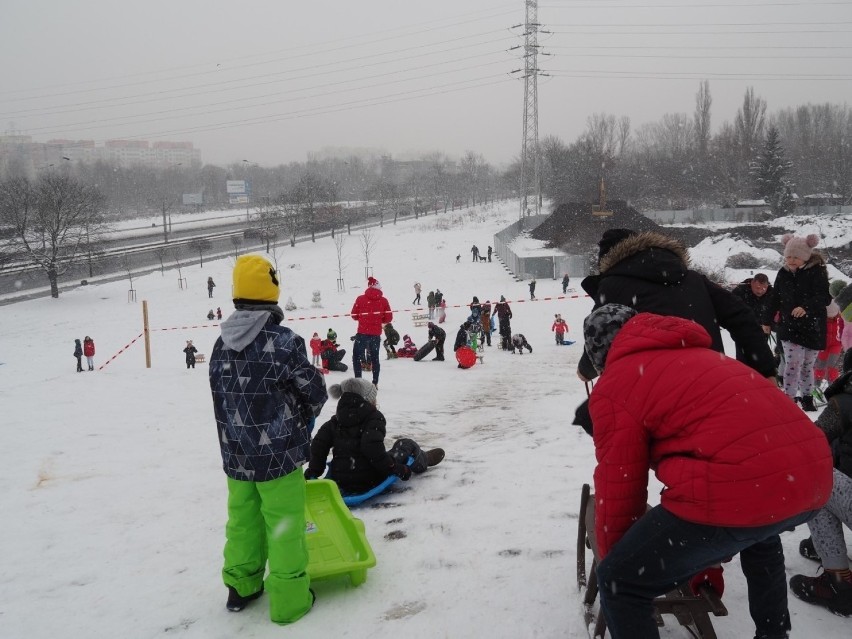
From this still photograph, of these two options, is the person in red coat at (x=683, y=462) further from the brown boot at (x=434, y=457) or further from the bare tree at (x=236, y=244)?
the bare tree at (x=236, y=244)

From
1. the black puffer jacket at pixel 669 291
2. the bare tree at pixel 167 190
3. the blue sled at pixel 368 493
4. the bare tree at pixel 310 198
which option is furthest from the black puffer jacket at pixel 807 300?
the bare tree at pixel 167 190

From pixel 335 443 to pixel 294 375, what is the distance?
1740 mm

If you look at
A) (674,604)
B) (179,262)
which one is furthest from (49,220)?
(674,604)

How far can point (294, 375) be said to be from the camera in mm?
3109

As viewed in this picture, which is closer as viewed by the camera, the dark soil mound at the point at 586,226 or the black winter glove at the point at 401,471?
the black winter glove at the point at 401,471

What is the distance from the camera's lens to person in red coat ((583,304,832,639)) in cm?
182

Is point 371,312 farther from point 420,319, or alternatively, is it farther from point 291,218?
point 291,218

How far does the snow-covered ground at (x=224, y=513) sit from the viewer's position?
310cm

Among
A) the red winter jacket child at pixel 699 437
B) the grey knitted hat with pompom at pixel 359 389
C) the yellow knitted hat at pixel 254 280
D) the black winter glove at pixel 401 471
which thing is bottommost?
the black winter glove at pixel 401 471

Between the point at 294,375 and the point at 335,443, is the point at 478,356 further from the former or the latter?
the point at 294,375

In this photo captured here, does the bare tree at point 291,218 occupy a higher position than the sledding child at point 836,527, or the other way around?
the bare tree at point 291,218

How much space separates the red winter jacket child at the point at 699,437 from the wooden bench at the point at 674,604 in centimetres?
69

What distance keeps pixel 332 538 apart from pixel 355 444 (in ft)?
3.20

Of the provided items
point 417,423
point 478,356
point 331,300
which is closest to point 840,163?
point 331,300
